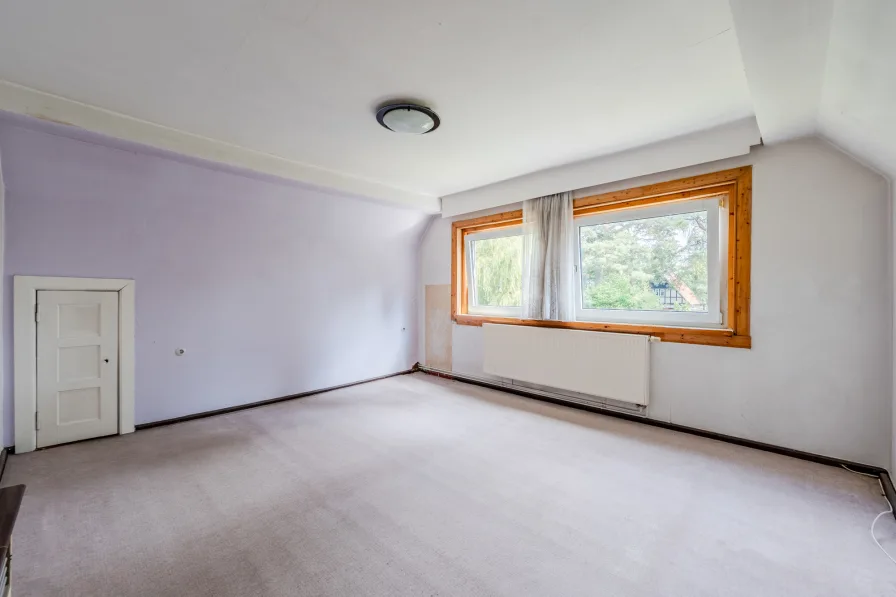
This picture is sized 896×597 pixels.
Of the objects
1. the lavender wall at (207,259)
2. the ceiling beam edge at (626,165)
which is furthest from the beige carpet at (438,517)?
the ceiling beam edge at (626,165)

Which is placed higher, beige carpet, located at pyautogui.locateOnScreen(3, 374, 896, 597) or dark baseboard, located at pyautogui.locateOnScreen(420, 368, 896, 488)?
dark baseboard, located at pyautogui.locateOnScreen(420, 368, 896, 488)

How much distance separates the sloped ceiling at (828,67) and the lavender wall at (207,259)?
156 inches

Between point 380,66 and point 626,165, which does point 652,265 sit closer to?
point 626,165

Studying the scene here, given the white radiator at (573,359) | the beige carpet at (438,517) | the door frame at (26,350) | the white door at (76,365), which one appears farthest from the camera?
the white radiator at (573,359)

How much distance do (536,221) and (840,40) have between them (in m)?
2.93

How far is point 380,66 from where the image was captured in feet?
7.29

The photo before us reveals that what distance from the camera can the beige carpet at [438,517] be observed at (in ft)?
5.48

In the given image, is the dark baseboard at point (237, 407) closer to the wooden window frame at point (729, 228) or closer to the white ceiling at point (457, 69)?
the white ceiling at point (457, 69)

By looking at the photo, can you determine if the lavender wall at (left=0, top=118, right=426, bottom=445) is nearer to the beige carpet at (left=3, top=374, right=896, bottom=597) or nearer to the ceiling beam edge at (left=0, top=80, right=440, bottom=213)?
the ceiling beam edge at (left=0, top=80, right=440, bottom=213)

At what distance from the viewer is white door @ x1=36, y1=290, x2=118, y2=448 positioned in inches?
122

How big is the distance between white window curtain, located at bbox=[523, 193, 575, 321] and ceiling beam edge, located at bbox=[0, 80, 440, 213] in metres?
1.89

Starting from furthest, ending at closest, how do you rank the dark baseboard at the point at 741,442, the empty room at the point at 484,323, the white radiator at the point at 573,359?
the white radiator at the point at 573,359 → the dark baseboard at the point at 741,442 → the empty room at the point at 484,323

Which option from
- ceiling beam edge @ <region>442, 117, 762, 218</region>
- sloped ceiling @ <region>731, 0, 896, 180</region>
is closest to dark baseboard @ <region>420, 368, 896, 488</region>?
sloped ceiling @ <region>731, 0, 896, 180</region>

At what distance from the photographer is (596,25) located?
1.88m
